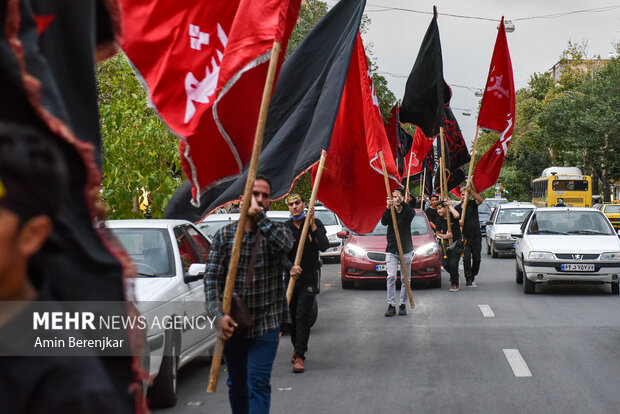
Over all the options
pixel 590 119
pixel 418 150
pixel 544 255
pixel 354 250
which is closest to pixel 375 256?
pixel 354 250

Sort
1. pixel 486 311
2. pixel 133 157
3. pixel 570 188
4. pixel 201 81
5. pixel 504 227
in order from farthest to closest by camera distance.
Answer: pixel 570 188 → pixel 504 227 → pixel 486 311 → pixel 133 157 → pixel 201 81

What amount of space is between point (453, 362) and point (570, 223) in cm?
875

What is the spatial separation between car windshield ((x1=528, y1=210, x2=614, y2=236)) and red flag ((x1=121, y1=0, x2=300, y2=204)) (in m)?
12.4

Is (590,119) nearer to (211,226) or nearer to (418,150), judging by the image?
(418,150)

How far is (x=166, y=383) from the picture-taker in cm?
710

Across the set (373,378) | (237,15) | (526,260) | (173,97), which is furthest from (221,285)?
(526,260)

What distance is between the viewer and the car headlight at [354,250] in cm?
1753

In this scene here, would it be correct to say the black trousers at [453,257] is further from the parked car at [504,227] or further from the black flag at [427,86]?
the parked car at [504,227]

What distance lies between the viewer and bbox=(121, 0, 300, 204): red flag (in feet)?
16.3

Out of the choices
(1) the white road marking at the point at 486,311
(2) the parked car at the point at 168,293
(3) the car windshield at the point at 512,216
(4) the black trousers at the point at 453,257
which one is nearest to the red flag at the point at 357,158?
(2) the parked car at the point at 168,293

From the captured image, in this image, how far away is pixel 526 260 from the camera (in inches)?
616

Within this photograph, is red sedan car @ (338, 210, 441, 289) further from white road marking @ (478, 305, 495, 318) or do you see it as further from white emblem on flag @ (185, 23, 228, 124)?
white emblem on flag @ (185, 23, 228, 124)

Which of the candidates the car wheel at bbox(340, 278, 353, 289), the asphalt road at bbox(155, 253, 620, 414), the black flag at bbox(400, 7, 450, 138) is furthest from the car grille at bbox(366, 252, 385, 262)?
the black flag at bbox(400, 7, 450, 138)

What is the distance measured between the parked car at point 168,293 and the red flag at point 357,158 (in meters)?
1.67
